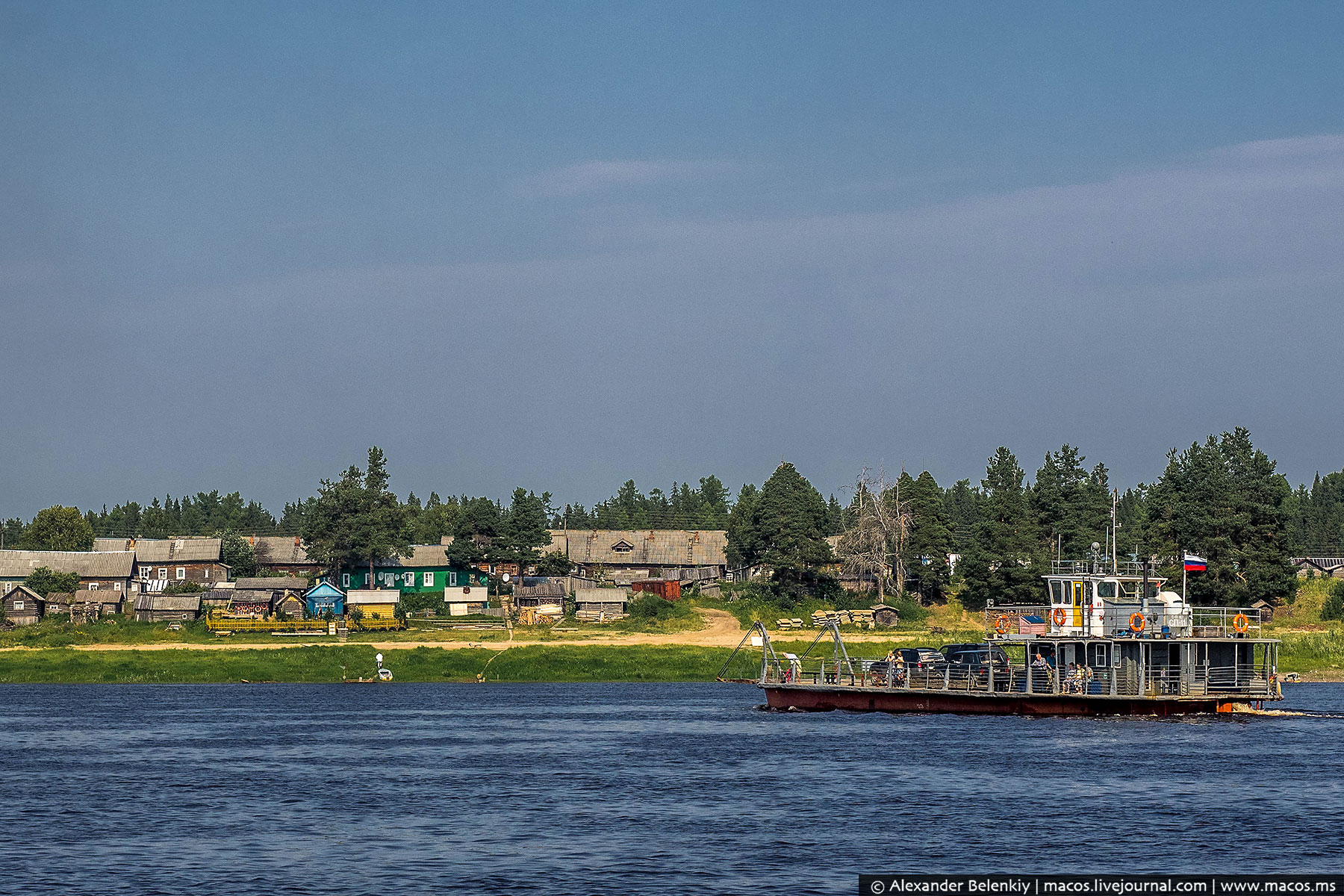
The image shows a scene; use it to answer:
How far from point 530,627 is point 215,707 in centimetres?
4723

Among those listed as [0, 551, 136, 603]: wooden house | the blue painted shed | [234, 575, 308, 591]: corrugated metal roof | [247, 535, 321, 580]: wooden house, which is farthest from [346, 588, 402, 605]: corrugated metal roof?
[0, 551, 136, 603]: wooden house

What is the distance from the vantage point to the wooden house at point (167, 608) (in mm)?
139250

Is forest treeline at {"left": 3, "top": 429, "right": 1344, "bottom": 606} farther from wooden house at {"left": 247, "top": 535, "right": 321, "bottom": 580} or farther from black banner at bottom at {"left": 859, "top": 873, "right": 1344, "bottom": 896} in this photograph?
black banner at bottom at {"left": 859, "top": 873, "right": 1344, "bottom": 896}

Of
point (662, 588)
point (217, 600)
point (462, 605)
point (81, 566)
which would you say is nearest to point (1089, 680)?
point (462, 605)

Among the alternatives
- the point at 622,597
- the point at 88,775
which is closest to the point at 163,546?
the point at 622,597

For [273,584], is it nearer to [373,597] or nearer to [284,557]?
[373,597]

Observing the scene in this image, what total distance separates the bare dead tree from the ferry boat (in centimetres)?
6307

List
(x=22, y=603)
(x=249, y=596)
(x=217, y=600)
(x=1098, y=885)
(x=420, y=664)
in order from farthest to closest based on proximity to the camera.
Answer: (x=22, y=603)
(x=217, y=600)
(x=249, y=596)
(x=420, y=664)
(x=1098, y=885)

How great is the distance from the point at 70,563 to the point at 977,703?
119 metres

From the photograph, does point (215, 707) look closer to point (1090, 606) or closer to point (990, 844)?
point (1090, 606)

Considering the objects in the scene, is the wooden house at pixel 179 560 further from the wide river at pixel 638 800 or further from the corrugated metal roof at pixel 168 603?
the wide river at pixel 638 800

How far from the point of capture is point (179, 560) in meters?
176

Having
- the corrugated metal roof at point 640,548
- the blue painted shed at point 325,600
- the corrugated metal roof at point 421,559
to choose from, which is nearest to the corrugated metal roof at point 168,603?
the blue painted shed at point 325,600

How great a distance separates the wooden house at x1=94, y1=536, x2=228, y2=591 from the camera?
174 metres
